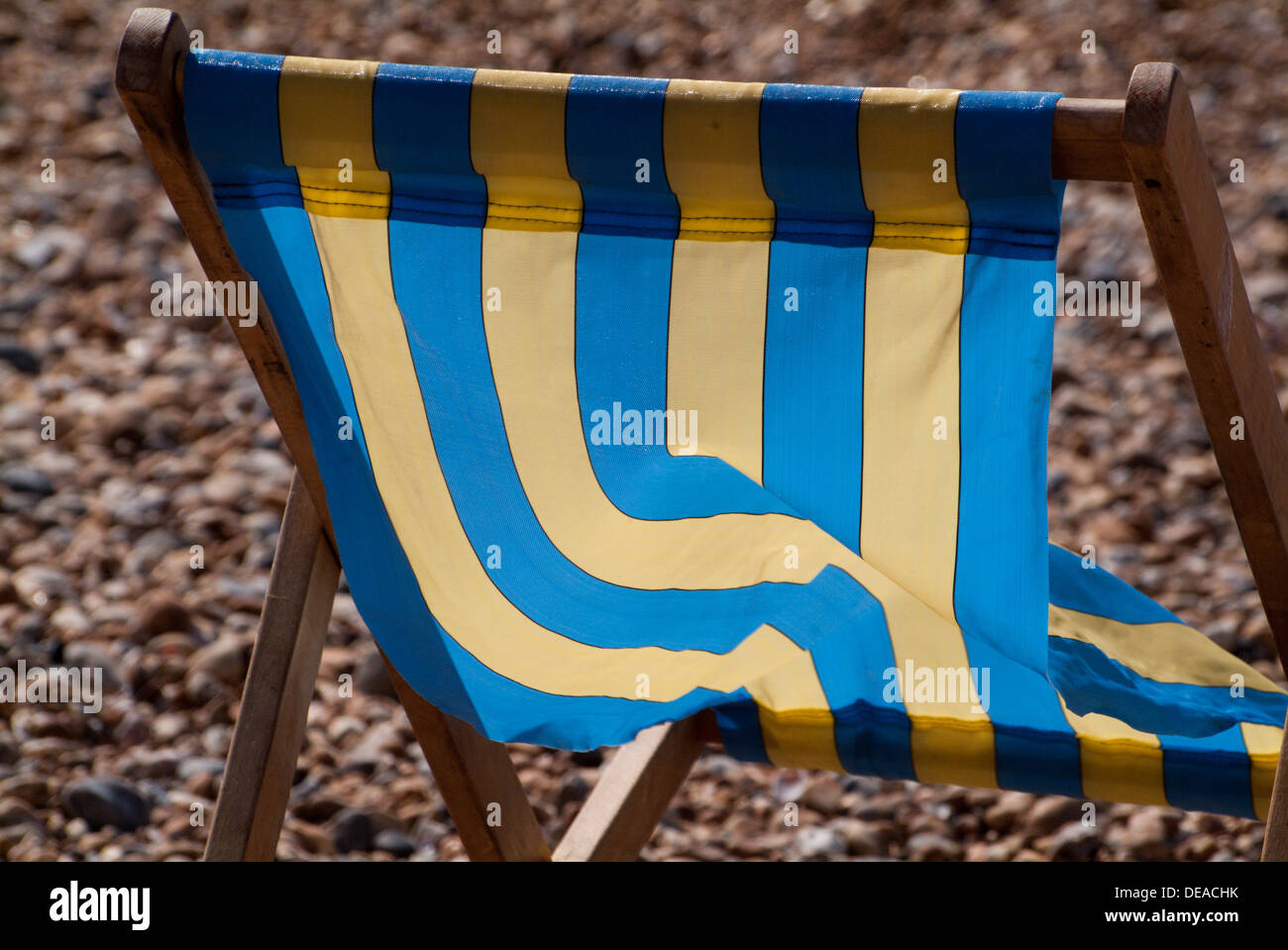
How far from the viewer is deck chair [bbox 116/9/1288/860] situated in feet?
3.80

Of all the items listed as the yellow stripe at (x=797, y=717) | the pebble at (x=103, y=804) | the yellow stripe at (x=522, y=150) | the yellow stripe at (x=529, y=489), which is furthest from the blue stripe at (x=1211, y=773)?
the pebble at (x=103, y=804)

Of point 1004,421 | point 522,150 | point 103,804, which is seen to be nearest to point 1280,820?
point 1004,421

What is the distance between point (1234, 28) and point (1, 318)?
3904mm

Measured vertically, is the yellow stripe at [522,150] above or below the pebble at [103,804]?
above

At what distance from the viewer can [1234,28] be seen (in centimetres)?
460

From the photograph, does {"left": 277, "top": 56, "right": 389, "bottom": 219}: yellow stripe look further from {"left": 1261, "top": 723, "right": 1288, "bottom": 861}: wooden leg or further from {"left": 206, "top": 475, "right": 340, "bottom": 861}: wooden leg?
{"left": 1261, "top": 723, "right": 1288, "bottom": 861}: wooden leg

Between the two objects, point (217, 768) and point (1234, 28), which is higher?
point (1234, 28)

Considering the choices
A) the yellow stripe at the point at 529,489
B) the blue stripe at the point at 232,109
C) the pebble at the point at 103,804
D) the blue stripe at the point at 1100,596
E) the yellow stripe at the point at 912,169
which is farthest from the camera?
the pebble at the point at 103,804

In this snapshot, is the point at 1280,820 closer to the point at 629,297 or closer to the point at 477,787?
the point at 629,297

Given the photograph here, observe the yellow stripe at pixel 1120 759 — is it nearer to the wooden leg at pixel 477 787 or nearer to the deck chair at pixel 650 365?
the deck chair at pixel 650 365

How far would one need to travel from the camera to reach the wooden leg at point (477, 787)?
1604 mm

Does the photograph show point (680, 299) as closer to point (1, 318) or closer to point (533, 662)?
point (533, 662)

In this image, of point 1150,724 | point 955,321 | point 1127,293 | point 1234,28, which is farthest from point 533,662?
point 1234,28

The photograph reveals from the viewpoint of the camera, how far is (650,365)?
1333mm
